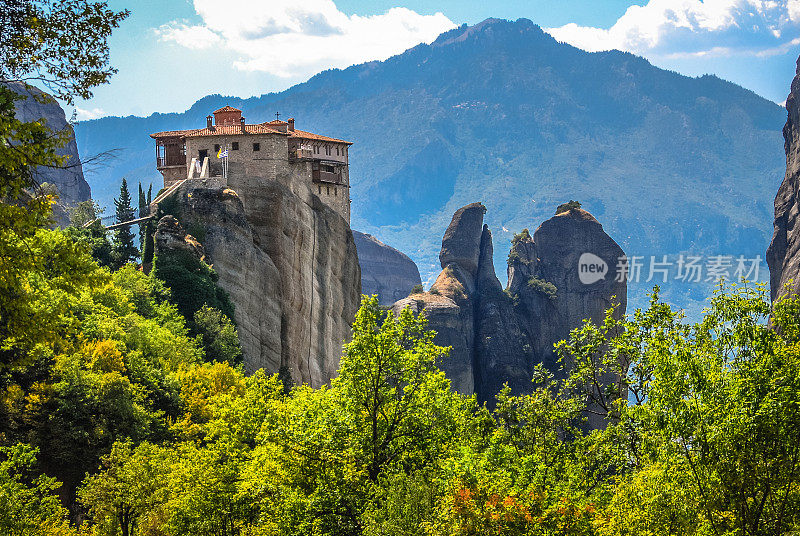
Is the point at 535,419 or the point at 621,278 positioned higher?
the point at 621,278

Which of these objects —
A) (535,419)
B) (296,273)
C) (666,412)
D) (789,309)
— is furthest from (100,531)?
(296,273)

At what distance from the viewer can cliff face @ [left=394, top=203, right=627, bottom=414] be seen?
147 metres

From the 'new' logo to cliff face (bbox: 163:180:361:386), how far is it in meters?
68.6

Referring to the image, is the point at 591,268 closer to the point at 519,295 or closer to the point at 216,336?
the point at 519,295

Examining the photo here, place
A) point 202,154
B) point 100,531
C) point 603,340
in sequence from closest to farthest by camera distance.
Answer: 1. point 603,340
2. point 100,531
3. point 202,154

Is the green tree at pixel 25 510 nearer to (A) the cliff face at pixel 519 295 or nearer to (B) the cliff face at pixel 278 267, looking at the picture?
(B) the cliff face at pixel 278 267

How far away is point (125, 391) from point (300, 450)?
18851mm

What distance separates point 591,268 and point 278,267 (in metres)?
84.4

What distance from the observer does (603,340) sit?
32812mm

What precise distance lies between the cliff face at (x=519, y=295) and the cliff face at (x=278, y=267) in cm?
5267

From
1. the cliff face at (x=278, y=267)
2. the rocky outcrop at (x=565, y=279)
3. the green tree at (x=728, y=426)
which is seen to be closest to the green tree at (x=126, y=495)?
the green tree at (x=728, y=426)

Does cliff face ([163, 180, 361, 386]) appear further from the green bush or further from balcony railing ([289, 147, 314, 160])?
balcony railing ([289, 147, 314, 160])

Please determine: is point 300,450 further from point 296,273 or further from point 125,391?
point 296,273

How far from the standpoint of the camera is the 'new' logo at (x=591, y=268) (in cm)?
15700
